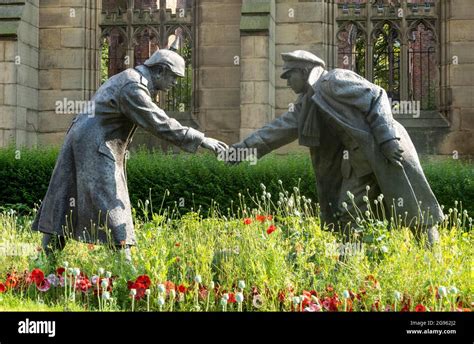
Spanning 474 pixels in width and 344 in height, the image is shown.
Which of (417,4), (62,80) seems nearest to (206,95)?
(62,80)

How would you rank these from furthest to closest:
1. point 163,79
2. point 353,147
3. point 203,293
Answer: point 163,79, point 353,147, point 203,293

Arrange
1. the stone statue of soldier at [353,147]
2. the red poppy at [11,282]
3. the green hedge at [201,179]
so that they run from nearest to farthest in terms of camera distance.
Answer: the red poppy at [11,282], the stone statue of soldier at [353,147], the green hedge at [201,179]

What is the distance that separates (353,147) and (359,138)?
0.44 ft

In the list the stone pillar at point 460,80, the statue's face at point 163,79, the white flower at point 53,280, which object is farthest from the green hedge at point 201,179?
the white flower at point 53,280

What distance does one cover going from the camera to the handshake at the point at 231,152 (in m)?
6.06

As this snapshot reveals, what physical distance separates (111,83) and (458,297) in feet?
10.0

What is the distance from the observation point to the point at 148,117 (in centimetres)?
588

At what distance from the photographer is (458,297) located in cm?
522

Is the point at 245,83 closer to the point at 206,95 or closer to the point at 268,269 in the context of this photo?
the point at 206,95

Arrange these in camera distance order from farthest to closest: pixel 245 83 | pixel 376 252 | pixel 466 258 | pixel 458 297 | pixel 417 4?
pixel 417 4 < pixel 245 83 < pixel 466 258 < pixel 376 252 < pixel 458 297

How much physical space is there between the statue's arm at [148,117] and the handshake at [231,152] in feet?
0.38

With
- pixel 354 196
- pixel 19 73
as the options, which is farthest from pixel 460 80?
pixel 354 196

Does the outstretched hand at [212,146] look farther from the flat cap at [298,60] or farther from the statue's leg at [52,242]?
the statue's leg at [52,242]

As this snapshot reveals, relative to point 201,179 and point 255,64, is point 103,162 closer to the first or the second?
point 201,179
